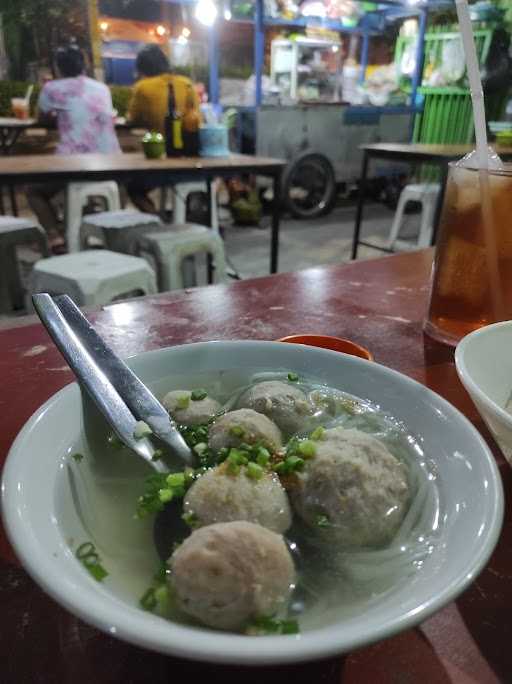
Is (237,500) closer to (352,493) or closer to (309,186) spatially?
(352,493)

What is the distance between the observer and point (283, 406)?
0.75m

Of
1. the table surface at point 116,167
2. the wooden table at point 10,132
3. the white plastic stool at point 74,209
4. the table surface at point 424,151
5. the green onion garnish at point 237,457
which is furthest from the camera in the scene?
the wooden table at point 10,132

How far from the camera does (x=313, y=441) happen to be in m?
0.65

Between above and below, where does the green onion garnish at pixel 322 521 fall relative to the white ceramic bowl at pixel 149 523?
below

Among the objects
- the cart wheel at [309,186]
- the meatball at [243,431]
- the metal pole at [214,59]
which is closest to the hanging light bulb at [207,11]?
the metal pole at [214,59]

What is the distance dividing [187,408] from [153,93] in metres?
5.33

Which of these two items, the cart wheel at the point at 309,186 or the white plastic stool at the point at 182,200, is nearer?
the white plastic stool at the point at 182,200

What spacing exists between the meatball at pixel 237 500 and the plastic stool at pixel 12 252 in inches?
140

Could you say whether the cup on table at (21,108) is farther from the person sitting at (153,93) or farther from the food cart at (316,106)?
the food cart at (316,106)

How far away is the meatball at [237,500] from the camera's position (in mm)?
551

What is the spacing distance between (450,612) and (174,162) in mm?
3536

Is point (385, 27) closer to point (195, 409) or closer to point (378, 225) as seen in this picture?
point (378, 225)

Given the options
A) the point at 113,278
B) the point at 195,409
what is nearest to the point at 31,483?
the point at 195,409

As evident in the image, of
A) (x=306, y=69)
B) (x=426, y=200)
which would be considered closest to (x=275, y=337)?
(x=426, y=200)
